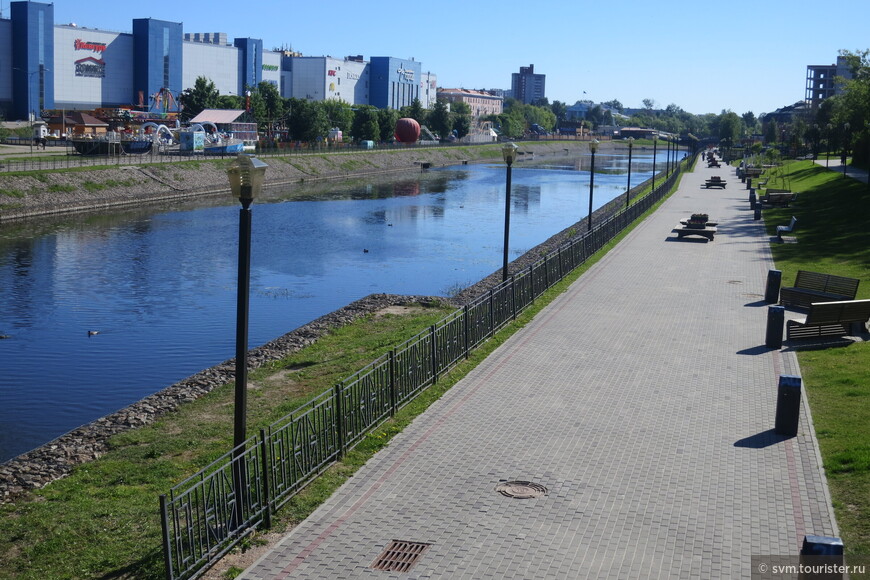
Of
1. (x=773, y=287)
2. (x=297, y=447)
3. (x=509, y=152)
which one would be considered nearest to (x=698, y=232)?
(x=773, y=287)

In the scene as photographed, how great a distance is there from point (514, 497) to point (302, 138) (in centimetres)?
8507

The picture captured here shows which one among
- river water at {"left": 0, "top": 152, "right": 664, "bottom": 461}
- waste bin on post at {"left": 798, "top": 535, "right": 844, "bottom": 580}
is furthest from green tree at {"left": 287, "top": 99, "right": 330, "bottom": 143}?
waste bin on post at {"left": 798, "top": 535, "right": 844, "bottom": 580}

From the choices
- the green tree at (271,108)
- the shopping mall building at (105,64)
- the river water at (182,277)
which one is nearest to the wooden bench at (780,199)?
the river water at (182,277)

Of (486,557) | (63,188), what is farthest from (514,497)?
(63,188)

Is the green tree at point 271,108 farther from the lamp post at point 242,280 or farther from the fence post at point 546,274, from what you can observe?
the lamp post at point 242,280

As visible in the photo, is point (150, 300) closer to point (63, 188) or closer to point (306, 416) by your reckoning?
point (306, 416)

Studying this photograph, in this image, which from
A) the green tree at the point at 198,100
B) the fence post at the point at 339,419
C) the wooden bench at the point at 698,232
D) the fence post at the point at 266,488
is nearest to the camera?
the fence post at the point at 266,488

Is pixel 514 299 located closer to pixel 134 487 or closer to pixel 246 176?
pixel 134 487

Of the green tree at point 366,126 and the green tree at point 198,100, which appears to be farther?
the green tree at point 366,126

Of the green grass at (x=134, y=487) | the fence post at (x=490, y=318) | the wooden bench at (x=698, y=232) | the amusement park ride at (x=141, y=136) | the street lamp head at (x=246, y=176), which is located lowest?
the green grass at (x=134, y=487)

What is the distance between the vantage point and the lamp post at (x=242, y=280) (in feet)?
29.1

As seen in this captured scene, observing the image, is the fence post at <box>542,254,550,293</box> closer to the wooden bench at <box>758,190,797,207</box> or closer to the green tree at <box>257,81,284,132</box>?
the wooden bench at <box>758,190,797,207</box>

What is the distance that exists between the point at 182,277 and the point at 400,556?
22.7m

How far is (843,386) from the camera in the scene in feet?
45.3
